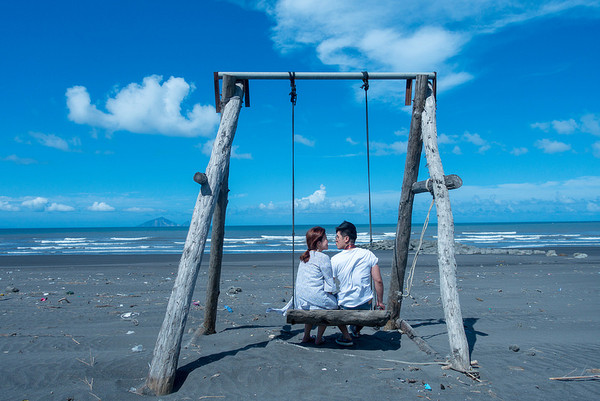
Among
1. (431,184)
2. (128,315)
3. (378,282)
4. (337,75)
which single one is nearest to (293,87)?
(337,75)

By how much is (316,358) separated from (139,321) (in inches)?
127

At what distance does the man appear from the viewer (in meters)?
4.98

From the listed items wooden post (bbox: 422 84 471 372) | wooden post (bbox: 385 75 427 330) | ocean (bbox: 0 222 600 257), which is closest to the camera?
wooden post (bbox: 422 84 471 372)

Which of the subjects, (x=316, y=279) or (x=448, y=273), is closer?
(x=448, y=273)

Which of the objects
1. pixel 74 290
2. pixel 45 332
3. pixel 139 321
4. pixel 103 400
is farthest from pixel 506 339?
pixel 74 290

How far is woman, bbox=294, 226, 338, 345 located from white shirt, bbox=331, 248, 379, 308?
20cm

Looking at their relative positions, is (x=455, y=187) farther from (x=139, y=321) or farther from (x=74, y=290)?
(x=74, y=290)

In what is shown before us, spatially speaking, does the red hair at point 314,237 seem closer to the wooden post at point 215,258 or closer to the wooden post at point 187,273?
the wooden post at point 215,258

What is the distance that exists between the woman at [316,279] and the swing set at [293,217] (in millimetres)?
232

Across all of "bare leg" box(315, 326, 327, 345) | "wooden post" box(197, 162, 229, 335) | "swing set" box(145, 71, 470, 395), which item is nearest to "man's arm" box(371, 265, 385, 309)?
"swing set" box(145, 71, 470, 395)

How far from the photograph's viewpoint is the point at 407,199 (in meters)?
5.50

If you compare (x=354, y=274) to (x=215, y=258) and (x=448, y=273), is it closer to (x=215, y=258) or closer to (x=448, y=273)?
(x=448, y=273)

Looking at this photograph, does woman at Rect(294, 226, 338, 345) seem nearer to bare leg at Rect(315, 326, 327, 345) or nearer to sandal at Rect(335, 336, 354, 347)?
bare leg at Rect(315, 326, 327, 345)

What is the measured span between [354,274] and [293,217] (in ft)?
3.59
